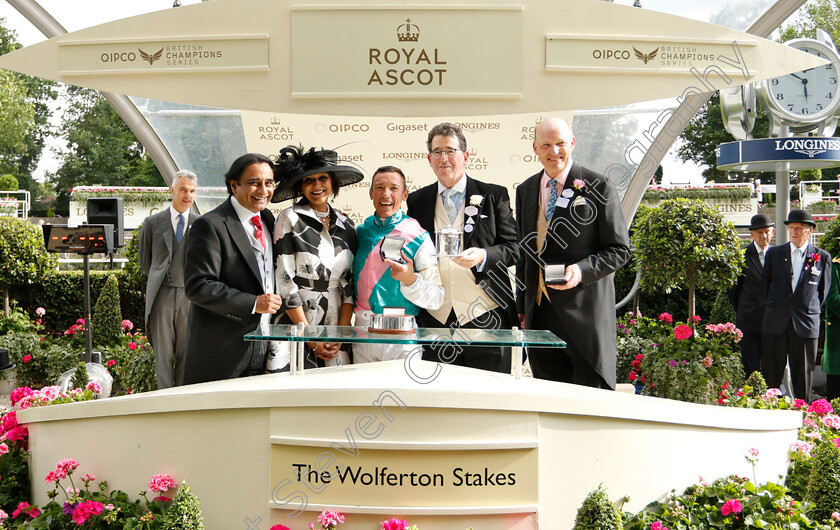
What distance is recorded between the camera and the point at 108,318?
9.15 metres


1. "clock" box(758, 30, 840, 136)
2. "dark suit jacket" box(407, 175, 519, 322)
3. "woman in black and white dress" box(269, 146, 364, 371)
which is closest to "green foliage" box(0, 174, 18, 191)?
"clock" box(758, 30, 840, 136)

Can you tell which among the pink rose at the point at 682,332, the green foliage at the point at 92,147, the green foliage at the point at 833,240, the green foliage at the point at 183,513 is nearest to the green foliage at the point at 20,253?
the pink rose at the point at 682,332

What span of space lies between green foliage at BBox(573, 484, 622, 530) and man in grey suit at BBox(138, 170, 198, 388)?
3915 mm

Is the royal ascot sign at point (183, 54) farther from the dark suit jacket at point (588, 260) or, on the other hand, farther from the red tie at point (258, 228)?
the dark suit jacket at point (588, 260)

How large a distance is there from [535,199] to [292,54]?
5.38ft

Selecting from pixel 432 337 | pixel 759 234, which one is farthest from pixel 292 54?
pixel 759 234

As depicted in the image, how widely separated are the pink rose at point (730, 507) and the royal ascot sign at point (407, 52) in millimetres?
2437

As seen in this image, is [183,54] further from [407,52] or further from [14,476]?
[14,476]

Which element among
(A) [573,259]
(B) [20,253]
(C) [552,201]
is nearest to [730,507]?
(A) [573,259]

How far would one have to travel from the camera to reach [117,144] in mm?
41094

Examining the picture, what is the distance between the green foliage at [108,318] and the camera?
357 inches

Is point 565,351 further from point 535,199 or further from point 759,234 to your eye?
point 759,234

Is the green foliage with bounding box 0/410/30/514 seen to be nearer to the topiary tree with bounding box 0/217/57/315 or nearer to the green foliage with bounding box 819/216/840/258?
the topiary tree with bounding box 0/217/57/315

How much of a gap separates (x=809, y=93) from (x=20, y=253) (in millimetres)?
9839
